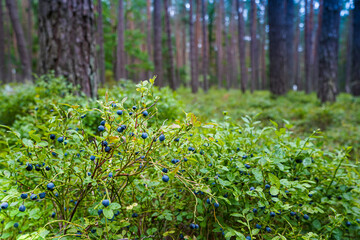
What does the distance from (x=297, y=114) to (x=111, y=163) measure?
649 centimetres

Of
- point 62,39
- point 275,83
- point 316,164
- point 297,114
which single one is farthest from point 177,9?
point 316,164

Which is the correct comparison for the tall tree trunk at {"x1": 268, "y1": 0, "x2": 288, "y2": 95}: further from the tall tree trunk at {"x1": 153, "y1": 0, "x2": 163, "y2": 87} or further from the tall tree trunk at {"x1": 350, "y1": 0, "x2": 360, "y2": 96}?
the tall tree trunk at {"x1": 153, "y1": 0, "x2": 163, "y2": 87}

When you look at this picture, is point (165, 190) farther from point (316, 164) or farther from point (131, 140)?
point (316, 164)

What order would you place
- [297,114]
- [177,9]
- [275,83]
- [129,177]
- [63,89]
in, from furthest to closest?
[177,9] < [275,83] < [297,114] < [63,89] < [129,177]

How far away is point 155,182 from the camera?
1258 millimetres

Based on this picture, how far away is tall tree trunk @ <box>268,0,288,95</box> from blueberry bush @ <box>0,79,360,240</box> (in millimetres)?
9139

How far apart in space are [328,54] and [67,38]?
8046 millimetres

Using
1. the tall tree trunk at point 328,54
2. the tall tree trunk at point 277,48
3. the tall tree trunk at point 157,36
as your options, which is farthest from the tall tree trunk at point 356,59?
the tall tree trunk at point 157,36

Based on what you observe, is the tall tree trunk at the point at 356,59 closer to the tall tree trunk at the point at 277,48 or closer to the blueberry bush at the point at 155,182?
the tall tree trunk at the point at 277,48

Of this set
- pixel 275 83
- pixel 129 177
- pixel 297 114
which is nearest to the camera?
pixel 129 177

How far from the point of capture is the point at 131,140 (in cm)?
112

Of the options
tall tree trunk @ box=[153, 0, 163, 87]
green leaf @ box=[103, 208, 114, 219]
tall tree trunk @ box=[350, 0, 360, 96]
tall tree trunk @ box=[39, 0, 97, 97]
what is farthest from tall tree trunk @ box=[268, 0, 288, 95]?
green leaf @ box=[103, 208, 114, 219]

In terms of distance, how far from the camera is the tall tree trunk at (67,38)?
11.2 ft

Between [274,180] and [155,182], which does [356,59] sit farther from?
[155,182]
